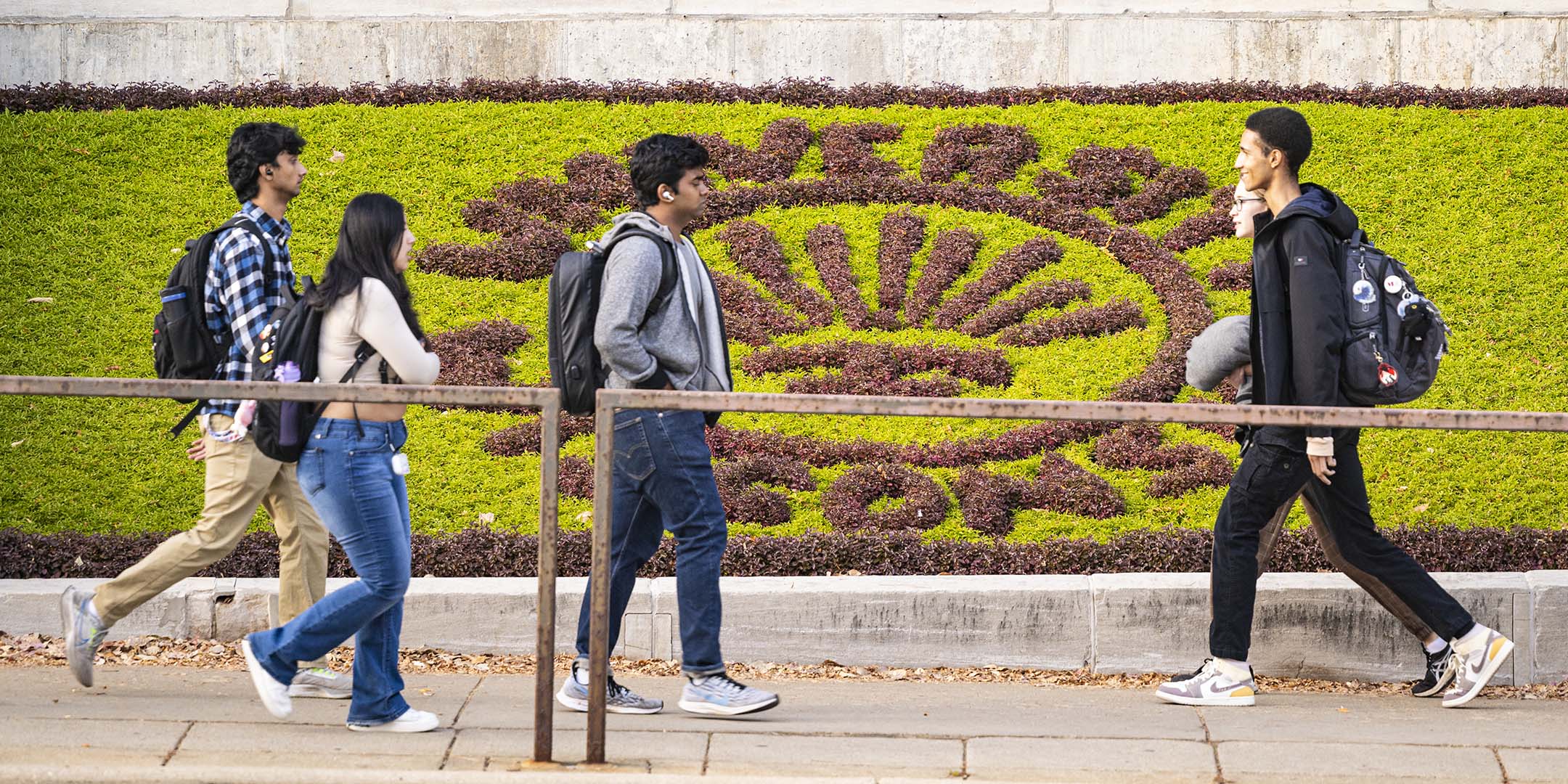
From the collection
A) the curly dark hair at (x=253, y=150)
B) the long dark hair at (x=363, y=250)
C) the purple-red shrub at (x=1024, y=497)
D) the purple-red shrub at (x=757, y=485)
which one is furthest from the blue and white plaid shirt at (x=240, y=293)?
the purple-red shrub at (x=1024, y=497)

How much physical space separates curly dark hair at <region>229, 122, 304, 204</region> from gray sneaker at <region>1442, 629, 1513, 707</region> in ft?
14.3

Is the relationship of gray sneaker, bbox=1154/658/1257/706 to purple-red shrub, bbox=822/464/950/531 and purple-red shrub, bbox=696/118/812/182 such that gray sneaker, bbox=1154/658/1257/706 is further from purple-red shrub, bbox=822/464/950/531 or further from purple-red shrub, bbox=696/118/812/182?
purple-red shrub, bbox=696/118/812/182

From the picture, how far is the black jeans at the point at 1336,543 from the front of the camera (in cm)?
521

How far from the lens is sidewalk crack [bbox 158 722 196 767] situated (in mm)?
4542

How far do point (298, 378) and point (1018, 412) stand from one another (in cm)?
215

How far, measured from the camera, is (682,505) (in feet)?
16.1

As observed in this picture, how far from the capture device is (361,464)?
4605mm

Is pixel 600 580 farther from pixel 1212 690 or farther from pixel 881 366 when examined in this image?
pixel 881 366

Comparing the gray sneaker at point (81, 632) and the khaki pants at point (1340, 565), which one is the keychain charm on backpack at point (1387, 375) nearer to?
the khaki pants at point (1340, 565)

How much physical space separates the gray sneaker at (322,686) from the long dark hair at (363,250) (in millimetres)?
1428

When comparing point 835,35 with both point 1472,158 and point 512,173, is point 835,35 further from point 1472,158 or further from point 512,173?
point 1472,158

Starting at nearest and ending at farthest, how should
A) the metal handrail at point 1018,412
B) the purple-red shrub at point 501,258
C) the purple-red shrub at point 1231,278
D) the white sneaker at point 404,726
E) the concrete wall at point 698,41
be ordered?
1. the metal handrail at point 1018,412
2. the white sneaker at point 404,726
3. the purple-red shrub at point 1231,278
4. the purple-red shrub at point 501,258
5. the concrete wall at point 698,41

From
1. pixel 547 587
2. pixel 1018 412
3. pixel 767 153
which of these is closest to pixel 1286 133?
pixel 1018 412

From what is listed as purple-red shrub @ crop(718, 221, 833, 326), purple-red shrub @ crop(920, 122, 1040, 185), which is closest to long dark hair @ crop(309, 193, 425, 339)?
purple-red shrub @ crop(718, 221, 833, 326)
